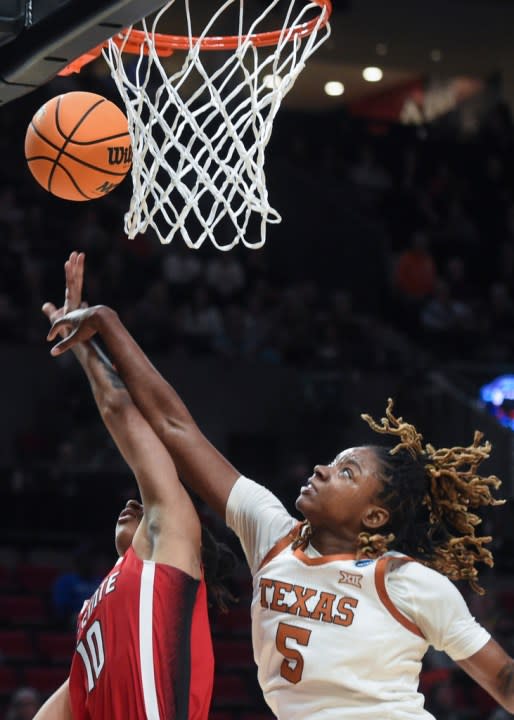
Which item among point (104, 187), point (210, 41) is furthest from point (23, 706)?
point (210, 41)

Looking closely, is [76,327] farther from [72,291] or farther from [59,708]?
[59,708]

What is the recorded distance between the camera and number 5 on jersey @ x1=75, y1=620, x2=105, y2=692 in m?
3.10

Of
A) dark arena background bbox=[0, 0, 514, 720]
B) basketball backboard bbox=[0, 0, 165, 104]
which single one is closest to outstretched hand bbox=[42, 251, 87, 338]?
basketball backboard bbox=[0, 0, 165, 104]

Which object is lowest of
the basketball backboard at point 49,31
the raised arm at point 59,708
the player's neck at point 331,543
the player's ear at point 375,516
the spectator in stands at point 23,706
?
the spectator in stands at point 23,706

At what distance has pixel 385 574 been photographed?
3000mm

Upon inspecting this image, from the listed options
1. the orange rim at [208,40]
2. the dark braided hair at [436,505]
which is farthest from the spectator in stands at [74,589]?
the dark braided hair at [436,505]

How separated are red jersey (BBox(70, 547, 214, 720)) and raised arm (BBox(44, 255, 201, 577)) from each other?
1.6 inches

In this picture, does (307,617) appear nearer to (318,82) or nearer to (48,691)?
(48,691)

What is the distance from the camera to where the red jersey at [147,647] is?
3021mm

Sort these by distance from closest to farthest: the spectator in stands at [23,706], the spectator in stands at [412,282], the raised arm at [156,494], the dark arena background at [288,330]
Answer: the raised arm at [156,494] → the spectator in stands at [23,706] → the dark arena background at [288,330] → the spectator in stands at [412,282]

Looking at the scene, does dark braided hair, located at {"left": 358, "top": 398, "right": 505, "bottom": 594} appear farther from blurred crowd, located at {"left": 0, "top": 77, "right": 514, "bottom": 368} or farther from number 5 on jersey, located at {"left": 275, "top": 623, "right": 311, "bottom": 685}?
blurred crowd, located at {"left": 0, "top": 77, "right": 514, "bottom": 368}

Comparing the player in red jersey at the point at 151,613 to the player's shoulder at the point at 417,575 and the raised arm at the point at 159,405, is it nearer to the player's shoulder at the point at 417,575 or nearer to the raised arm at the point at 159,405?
the raised arm at the point at 159,405

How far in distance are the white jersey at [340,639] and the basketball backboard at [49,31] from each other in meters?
1.29

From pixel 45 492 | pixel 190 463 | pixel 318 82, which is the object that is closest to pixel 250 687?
pixel 45 492
